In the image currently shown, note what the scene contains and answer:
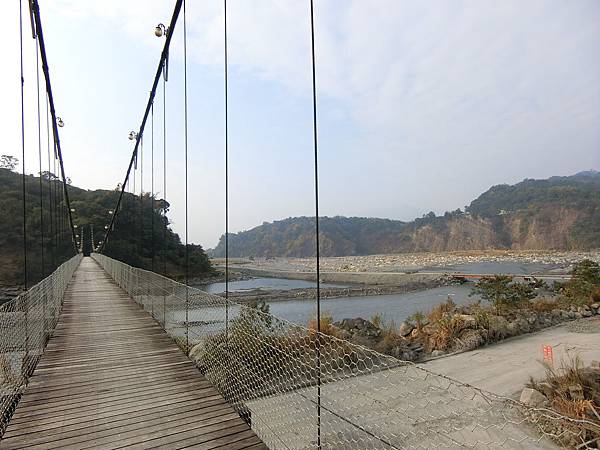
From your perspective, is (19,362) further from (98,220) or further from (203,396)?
(98,220)

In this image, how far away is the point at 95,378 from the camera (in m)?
2.60

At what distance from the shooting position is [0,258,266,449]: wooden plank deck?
5.77 ft

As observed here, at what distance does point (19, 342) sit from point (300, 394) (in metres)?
2.09

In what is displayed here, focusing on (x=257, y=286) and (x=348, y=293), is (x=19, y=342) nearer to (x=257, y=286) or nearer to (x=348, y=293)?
(x=348, y=293)

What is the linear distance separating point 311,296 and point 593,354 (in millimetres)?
13635

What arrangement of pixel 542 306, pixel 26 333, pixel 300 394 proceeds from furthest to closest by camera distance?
1. pixel 542 306
2. pixel 26 333
3. pixel 300 394

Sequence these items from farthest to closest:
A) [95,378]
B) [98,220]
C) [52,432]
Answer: [98,220] < [95,378] < [52,432]

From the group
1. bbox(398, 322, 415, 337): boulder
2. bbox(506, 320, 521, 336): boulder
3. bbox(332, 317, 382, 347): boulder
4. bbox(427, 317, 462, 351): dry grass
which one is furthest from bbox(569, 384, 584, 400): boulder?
bbox(398, 322, 415, 337): boulder

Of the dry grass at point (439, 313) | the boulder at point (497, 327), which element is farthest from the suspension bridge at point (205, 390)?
the dry grass at point (439, 313)

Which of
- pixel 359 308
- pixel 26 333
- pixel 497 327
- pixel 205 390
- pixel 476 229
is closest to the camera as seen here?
pixel 205 390

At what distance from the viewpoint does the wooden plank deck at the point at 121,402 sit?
176cm

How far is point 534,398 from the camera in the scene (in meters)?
3.47

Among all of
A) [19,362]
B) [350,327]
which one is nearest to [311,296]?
[350,327]

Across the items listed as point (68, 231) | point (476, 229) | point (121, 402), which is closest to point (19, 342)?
point (121, 402)
